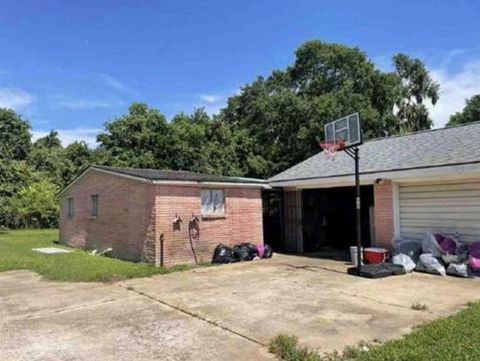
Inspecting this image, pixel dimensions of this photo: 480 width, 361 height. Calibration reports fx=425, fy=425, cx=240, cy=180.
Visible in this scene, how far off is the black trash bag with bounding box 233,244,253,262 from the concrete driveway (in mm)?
2633

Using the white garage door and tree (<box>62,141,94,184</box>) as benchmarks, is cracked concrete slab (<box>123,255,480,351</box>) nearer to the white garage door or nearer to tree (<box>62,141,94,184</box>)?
the white garage door

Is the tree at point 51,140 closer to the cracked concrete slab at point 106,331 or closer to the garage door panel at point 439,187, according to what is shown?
the cracked concrete slab at point 106,331

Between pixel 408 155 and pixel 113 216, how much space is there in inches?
372

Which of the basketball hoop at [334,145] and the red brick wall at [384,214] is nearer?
the basketball hoop at [334,145]

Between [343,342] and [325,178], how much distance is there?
838cm

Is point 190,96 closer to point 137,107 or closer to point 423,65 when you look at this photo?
point 137,107

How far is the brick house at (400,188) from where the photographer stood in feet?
33.9

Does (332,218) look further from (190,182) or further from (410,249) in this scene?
(190,182)

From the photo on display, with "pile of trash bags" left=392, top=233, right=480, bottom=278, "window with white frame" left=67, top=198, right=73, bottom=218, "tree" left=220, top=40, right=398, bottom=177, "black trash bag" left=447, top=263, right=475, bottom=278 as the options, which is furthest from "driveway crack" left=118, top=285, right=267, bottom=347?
"tree" left=220, top=40, right=398, bottom=177

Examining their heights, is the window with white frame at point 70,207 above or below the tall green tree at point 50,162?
below

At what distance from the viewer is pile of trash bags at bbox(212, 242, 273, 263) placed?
41.7ft

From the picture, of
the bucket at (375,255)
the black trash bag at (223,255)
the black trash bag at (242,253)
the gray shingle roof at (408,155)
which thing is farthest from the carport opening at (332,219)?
the black trash bag at (223,255)

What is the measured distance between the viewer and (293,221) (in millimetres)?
15328

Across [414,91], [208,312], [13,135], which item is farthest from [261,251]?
[13,135]
